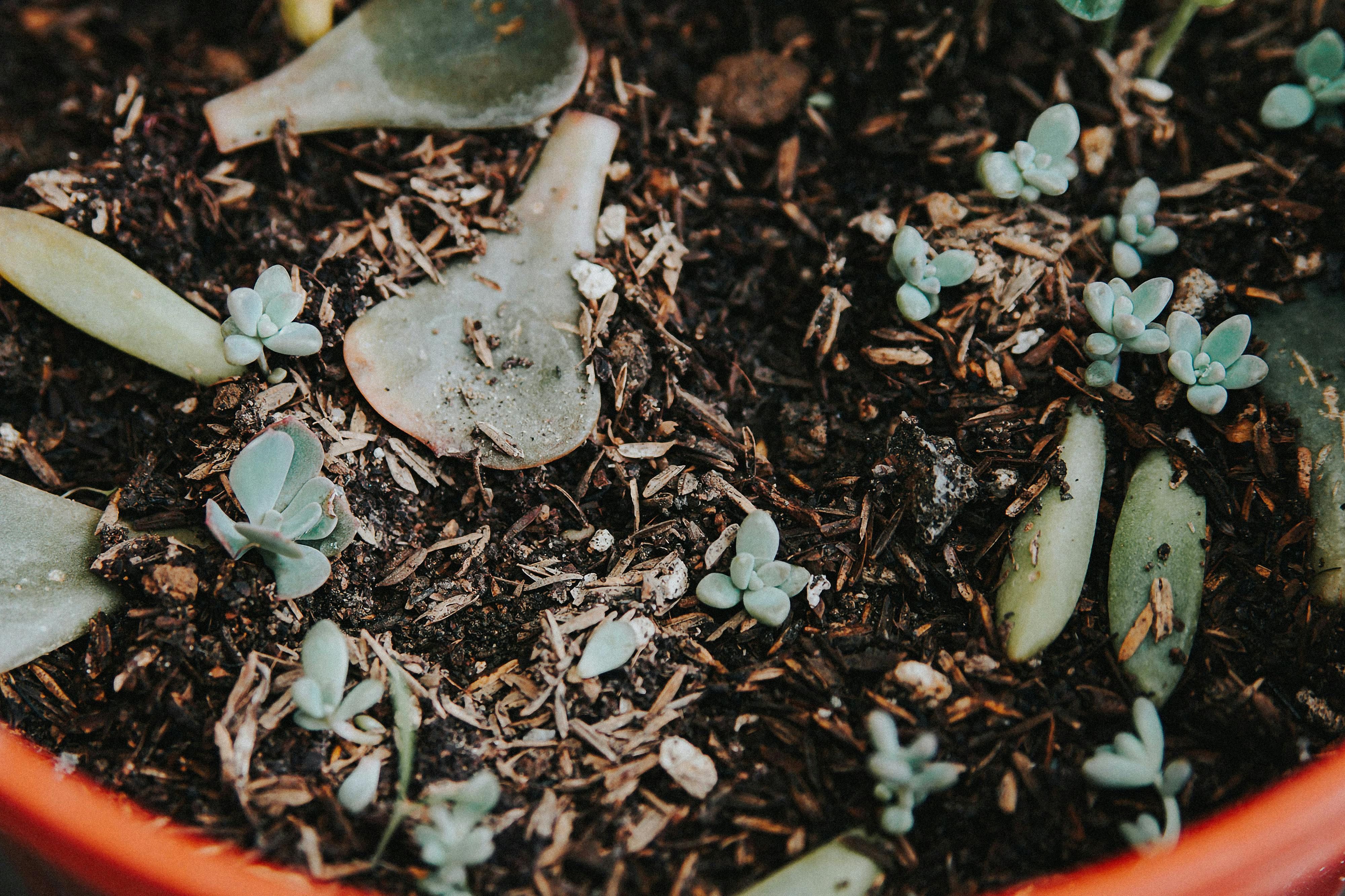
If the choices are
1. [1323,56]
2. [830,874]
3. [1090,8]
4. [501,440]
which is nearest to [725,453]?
[501,440]

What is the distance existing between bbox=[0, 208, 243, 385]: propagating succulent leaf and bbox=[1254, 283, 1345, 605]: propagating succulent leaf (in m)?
1.65

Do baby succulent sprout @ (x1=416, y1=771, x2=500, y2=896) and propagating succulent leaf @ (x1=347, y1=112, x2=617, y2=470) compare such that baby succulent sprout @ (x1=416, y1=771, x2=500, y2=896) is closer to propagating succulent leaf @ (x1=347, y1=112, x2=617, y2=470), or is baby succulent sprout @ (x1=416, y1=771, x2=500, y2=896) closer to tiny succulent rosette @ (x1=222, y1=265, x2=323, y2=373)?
propagating succulent leaf @ (x1=347, y1=112, x2=617, y2=470)

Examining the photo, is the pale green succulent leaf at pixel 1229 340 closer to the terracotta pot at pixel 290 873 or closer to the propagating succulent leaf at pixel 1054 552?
the propagating succulent leaf at pixel 1054 552

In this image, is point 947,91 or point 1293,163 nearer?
point 1293,163

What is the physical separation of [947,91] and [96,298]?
1.58 meters

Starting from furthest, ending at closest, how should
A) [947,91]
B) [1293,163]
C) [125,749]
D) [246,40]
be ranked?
[246,40] < [947,91] < [1293,163] < [125,749]

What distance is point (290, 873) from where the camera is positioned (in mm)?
985

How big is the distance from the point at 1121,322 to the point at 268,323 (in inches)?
52.1

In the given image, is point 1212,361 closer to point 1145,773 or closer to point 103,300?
point 1145,773

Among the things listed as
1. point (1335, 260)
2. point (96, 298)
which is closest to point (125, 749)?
point (96, 298)

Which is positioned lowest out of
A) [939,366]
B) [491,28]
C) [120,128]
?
[939,366]

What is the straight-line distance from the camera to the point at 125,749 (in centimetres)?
114

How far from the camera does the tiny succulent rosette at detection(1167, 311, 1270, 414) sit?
125 cm

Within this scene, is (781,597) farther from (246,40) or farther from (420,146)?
(246,40)
